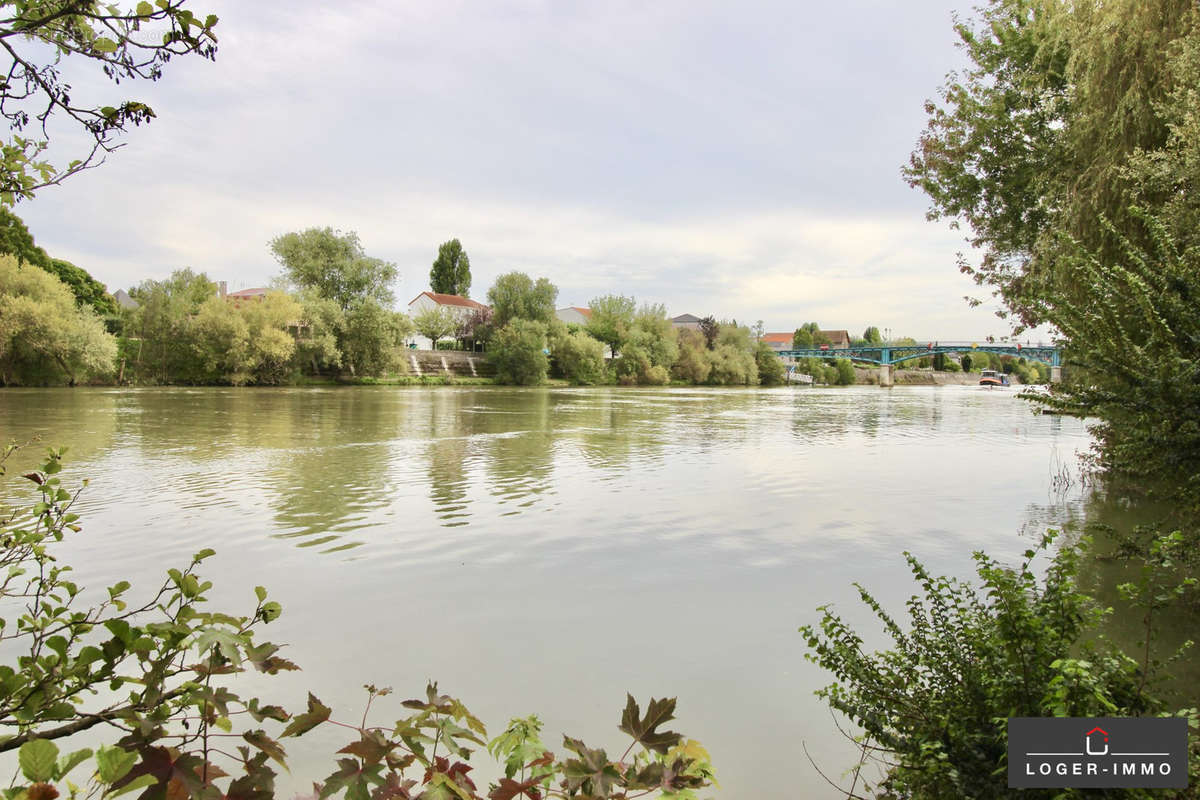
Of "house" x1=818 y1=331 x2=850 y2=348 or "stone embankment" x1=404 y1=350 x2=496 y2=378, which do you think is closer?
"stone embankment" x1=404 y1=350 x2=496 y2=378

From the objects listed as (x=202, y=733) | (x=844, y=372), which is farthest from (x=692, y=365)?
(x=202, y=733)

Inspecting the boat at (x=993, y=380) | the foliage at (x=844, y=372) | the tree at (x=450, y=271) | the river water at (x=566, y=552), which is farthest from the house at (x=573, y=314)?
the river water at (x=566, y=552)

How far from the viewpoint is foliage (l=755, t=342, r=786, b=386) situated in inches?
3659

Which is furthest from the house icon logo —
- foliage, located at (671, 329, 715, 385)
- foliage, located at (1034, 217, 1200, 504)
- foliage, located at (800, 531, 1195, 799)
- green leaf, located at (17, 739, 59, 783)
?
foliage, located at (671, 329, 715, 385)

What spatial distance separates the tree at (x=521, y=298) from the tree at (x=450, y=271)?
27892 mm

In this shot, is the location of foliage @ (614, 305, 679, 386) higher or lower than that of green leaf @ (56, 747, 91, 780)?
higher

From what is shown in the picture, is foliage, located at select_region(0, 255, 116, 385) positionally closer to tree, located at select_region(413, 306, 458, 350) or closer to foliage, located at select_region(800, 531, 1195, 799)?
tree, located at select_region(413, 306, 458, 350)

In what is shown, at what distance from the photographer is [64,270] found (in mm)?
60250

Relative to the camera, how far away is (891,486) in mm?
11531

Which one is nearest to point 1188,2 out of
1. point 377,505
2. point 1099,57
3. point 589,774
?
point 1099,57

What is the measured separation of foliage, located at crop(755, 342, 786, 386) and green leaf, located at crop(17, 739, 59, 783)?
93912mm

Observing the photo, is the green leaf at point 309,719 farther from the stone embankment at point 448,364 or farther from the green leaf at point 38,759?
the stone embankment at point 448,364

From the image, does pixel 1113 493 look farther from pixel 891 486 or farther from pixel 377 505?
pixel 377 505

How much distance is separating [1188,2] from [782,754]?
10.5 meters
